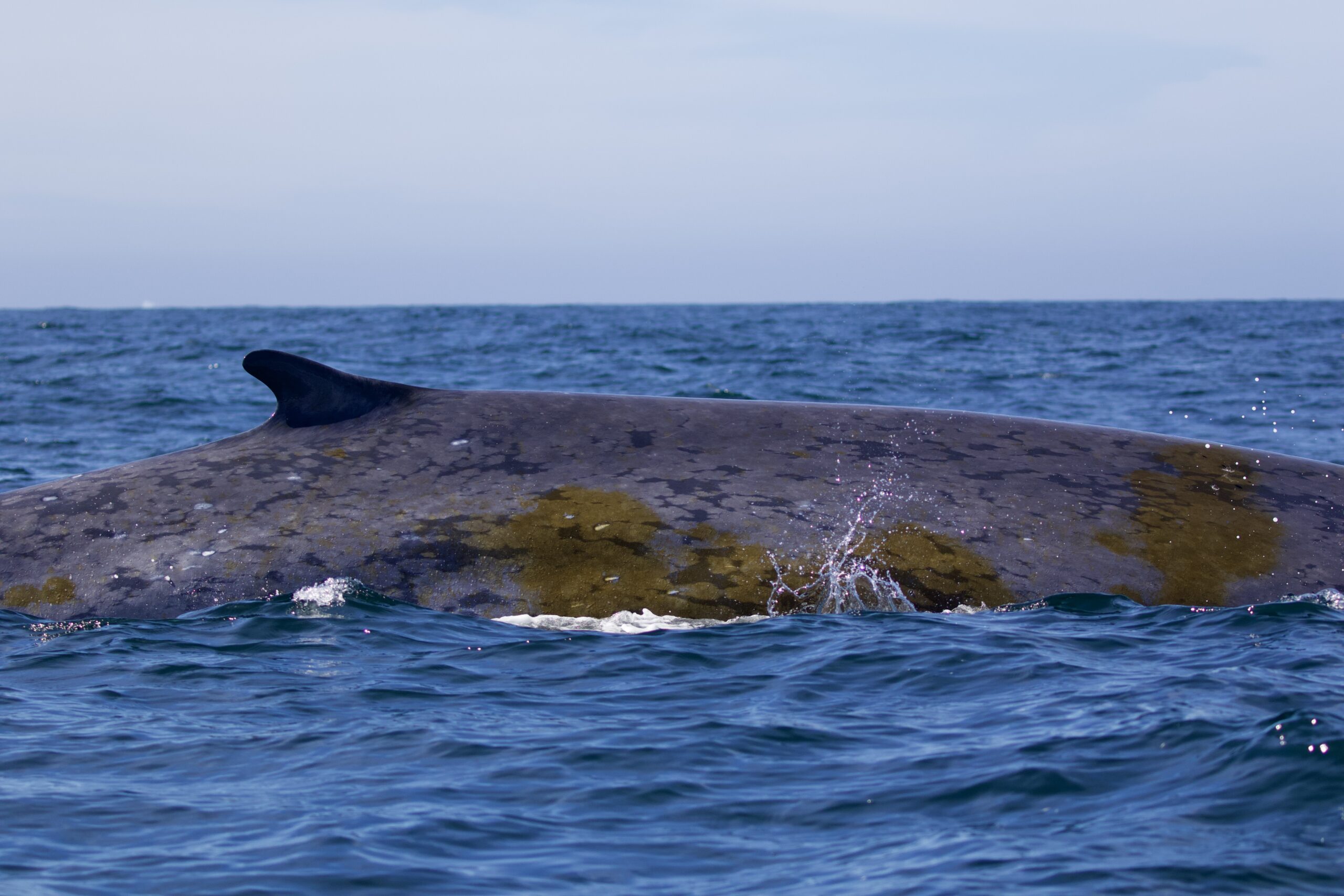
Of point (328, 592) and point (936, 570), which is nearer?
point (328, 592)

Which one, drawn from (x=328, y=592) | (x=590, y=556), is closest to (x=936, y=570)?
(x=590, y=556)

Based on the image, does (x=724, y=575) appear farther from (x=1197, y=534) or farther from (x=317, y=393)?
(x=317, y=393)

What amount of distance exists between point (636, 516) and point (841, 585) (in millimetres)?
1055

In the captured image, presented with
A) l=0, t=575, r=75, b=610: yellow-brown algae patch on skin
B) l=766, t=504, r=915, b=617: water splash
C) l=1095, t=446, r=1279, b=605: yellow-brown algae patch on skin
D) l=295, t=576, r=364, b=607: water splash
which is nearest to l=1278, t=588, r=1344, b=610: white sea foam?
l=1095, t=446, r=1279, b=605: yellow-brown algae patch on skin

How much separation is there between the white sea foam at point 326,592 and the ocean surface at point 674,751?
0.01 meters

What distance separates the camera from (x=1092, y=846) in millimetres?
3928

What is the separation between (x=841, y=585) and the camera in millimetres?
6602

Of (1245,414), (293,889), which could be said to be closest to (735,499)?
(293,889)

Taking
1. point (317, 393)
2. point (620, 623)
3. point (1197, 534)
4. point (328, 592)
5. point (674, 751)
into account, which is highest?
point (317, 393)

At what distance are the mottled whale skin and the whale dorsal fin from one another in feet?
0.05

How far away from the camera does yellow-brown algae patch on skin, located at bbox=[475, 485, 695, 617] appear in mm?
6395

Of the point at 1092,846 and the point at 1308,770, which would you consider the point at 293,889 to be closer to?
the point at 1092,846

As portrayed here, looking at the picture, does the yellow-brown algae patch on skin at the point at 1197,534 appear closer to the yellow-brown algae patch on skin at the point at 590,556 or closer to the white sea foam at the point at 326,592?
the yellow-brown algae patch on skin at the point at 590,556

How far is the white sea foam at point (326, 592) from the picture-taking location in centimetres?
636
